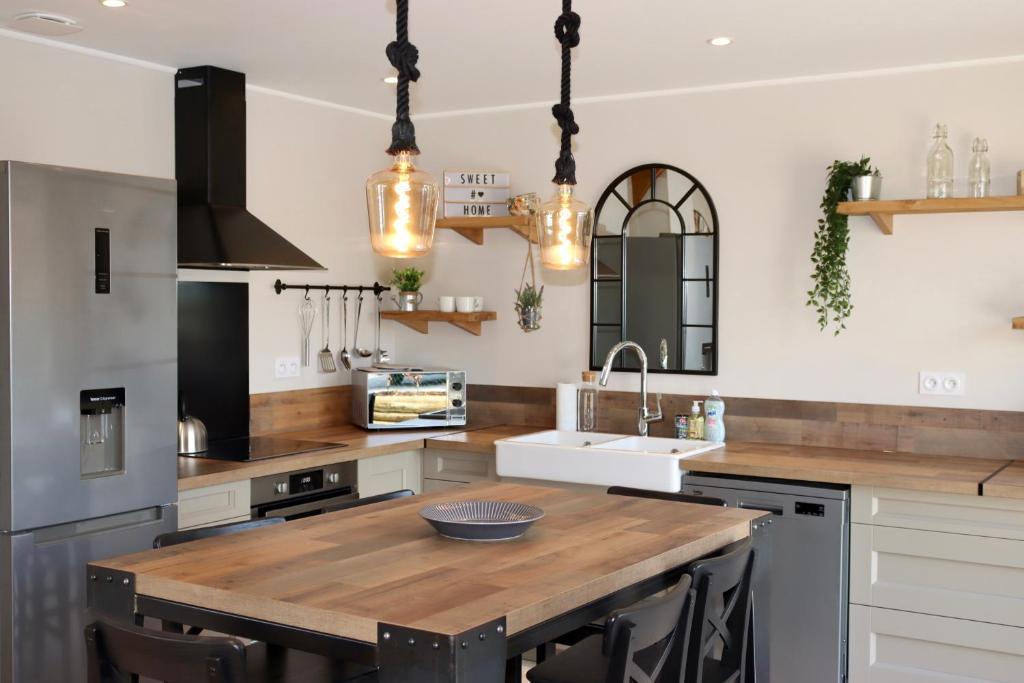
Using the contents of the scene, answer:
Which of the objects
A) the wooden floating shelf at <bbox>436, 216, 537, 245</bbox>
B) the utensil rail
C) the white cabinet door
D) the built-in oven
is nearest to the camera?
the built-in oven

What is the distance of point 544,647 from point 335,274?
2.55m

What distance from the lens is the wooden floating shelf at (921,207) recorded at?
391cm

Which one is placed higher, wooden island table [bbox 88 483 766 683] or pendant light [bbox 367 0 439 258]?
pendant light [bbox 367 0 439 258]

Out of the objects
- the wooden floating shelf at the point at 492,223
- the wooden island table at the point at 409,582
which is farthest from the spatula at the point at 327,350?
the wooden island table at the point at 409,582

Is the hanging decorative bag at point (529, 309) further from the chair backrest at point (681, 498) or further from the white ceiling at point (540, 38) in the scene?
the chair backrest at point (681, 498)

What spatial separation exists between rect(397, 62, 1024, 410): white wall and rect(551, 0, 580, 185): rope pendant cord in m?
2.12

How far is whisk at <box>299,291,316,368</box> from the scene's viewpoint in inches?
199

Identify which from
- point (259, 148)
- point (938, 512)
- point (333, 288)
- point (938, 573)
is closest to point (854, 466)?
point (938, 512)

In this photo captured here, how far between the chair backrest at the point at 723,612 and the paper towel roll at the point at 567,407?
224 centimetres

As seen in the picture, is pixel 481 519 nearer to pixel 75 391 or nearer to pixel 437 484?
pixel 75 391

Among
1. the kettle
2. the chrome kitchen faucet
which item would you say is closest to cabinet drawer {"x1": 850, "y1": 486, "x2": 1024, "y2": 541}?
the chrome kitchen faucet

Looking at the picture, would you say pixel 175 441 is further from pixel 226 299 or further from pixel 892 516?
pixel 892 516

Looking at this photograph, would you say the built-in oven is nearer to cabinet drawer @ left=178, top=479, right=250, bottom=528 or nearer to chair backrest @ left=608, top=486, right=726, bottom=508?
cabinet drawer @ left=178, top=479, right=250, bottom=528

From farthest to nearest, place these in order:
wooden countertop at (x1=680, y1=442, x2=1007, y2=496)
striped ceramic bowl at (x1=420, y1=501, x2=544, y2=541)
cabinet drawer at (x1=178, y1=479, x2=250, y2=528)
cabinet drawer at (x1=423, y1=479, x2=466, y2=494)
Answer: cabinet drawer at (x1=423, y1=479, x2=466, y2=494) < cabinet drawer at (x1=178, y1=479, x2=250, y2=528) < wooden countertop at (x1=680, y1=442, x2=1007, y2=496) < striped ceramic bowl at (x1=420, y1=501, x2=544, y2=541)
